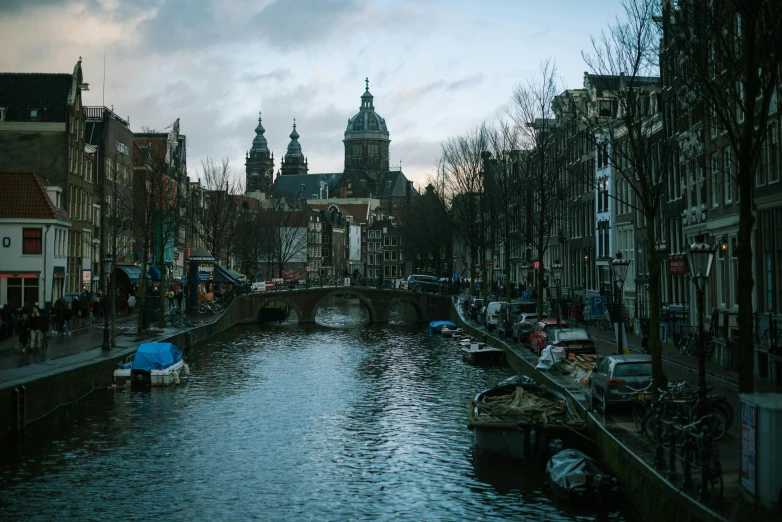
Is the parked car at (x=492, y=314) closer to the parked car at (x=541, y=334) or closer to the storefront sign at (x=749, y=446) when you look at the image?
the parked car at (x=541, y=334)

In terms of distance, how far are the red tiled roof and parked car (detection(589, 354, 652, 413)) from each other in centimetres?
4374

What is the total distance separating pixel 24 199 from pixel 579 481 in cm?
4801

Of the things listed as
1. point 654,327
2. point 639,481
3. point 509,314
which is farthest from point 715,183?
point 639,481

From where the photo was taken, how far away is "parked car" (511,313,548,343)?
174 feet

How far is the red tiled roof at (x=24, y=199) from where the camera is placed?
60.8 meters

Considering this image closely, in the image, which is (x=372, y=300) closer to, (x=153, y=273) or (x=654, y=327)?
(x=153, y=273)

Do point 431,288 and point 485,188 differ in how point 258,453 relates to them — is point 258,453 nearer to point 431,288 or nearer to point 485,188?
point 485,188

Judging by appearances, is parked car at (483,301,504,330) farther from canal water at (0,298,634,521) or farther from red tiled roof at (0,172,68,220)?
red tiled roof at (0,172,68,220)

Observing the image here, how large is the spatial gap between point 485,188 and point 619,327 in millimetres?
41782

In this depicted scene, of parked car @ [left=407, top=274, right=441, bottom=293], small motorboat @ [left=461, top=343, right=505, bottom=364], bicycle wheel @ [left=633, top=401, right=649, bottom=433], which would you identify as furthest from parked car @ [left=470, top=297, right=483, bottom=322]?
bicycle wheel @ [left=633, top=401, right=649, bottom=433]

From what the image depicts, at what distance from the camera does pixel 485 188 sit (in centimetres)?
7731

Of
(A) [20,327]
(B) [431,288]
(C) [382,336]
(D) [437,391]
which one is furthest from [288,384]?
(B) [431,288]

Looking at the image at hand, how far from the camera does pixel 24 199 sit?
61188 mm

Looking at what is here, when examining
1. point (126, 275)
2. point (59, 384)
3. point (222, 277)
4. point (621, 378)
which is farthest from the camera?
point (222, 277)
